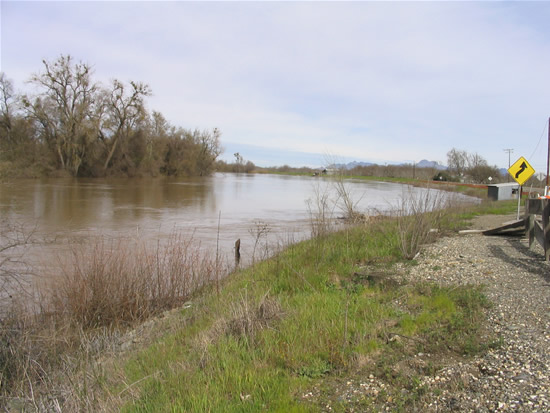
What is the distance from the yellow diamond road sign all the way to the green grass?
11612 mm

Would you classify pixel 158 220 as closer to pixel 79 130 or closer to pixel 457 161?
pixel 79 130

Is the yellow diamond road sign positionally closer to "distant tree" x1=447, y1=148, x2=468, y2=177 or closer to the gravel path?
the gravel path

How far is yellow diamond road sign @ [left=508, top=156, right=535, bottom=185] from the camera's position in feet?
50.7

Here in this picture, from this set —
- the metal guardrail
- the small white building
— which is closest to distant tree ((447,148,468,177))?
the small white building

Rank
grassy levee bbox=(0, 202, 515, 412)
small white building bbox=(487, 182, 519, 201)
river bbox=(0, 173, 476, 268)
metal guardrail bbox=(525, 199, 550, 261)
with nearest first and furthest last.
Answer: grassy levee bbox=(0, 202, 515, 412)
metal guardrail bbox=(525, 199, 550, 261)
river bbox=(0, 173, 476, 268)
small white building bbox=(487, 182, 519, 201)

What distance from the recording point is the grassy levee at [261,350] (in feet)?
12.0

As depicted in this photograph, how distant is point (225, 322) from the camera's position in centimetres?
526

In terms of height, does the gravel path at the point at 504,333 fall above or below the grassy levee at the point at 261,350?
above

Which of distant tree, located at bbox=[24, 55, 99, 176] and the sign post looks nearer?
the sign post

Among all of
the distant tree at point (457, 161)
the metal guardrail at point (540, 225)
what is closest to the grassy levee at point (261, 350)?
the metal guardrail at point (540, 225)

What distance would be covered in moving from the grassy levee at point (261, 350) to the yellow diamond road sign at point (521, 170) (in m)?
11.3

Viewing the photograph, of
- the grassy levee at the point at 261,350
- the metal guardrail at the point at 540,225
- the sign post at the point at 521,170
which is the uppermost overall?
the sign post at the point at 521,170

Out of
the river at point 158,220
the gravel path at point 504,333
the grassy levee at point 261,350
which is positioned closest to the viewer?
the gravel path at point 504,333

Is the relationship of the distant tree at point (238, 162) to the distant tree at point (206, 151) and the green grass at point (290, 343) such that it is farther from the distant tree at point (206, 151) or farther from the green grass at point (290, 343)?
the green grass at point (290, 343)
